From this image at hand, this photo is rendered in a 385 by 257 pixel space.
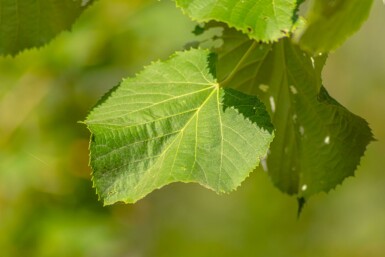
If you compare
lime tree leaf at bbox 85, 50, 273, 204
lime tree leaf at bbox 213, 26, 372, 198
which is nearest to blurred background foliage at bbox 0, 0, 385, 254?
lime tree leaf at bbox 213, 26, 372, 198

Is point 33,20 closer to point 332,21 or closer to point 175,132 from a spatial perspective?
point 175,132

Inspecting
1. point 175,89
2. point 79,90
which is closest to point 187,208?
point 79,90

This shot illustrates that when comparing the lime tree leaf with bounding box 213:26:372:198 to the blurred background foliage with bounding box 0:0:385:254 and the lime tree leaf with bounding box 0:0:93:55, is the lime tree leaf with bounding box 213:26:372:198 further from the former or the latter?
the blurred background foliage with bounding box 0:0:385:254

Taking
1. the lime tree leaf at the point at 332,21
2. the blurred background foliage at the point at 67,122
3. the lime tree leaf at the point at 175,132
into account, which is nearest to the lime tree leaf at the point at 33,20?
the lime tree leaf at the point at 175,132

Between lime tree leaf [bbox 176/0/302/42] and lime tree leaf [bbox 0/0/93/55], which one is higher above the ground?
lime tree leaf [bbox 176/0/302/42]

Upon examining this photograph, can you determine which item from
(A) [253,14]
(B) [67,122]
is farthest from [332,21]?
(B) [67,122]

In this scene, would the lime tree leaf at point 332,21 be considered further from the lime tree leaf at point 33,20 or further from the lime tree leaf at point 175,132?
the lime tree leaf at point 33,20

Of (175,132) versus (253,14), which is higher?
(253,14)
